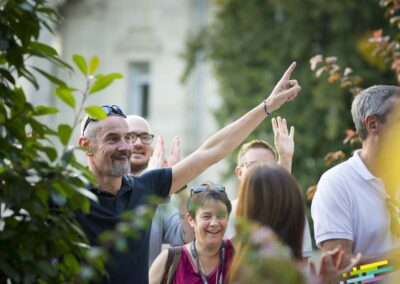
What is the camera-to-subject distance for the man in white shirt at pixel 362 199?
4.86m

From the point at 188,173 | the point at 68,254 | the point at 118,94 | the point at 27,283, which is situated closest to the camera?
the point at 27,283

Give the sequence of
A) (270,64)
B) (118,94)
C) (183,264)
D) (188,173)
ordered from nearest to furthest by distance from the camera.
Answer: (188,173)
(183,264)
(270,64)
(118,94)

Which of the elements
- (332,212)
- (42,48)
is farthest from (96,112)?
(332,212)

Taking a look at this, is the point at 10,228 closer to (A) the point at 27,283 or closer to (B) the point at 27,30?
(A) the point at 27,283

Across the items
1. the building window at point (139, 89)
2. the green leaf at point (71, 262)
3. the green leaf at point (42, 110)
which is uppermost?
the building window at point (139, 89)

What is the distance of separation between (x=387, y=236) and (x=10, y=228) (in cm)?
209

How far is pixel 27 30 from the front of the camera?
3691 millimetres

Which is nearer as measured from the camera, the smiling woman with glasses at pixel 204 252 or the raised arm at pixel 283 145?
the smiling woman with glasses at pixel 204 252

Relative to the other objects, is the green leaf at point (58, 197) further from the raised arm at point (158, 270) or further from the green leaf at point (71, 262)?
the raised arm at point (158, 270)

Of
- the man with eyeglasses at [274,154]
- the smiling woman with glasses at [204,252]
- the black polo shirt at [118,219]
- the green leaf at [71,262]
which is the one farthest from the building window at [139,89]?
the green leaf at [71,262]

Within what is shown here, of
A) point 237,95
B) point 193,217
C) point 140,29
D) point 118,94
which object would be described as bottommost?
point 193,217

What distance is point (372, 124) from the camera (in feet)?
16.7

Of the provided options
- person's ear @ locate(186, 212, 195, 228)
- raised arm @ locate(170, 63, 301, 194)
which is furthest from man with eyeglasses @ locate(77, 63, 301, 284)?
person's ear @ locate(186, 212, 195, 228)

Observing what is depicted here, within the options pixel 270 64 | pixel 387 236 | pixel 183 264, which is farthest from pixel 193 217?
pixel 270 64
